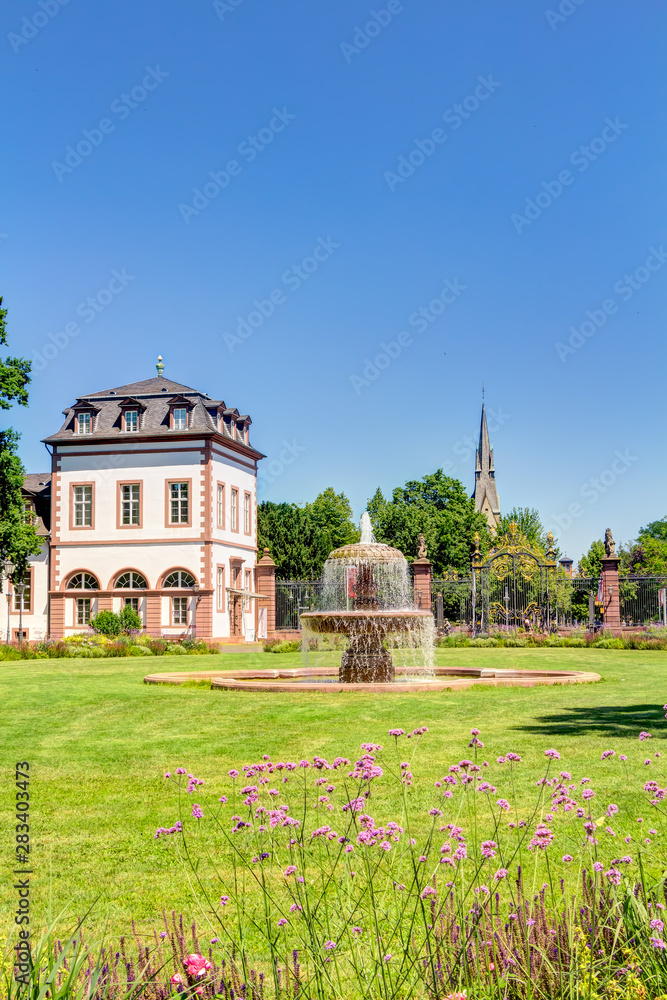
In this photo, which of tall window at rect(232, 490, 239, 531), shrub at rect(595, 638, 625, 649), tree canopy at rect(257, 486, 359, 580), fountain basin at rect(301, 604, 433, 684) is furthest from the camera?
tree canopy at rect(257, 486, 359, 580)

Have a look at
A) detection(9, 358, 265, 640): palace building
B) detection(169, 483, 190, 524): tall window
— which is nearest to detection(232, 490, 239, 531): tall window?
detection(9, 358, 265, 640): palace building

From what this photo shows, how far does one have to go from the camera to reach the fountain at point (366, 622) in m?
16.7

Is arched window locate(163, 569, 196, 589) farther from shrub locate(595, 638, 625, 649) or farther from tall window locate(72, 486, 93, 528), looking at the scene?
shrub locate(595, 638, 625, 649)

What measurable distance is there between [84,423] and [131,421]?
240 cm

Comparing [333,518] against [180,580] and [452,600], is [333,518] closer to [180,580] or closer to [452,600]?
[452,600]

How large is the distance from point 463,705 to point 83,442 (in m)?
33.7

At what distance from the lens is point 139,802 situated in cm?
689

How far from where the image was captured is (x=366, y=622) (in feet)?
54.9

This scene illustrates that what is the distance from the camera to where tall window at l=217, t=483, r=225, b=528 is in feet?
141

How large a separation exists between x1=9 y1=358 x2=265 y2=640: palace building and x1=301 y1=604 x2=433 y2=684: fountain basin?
24.2m

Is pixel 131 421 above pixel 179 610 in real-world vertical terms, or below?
above

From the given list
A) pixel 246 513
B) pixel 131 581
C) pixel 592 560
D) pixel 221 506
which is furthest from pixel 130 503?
pixel 592 560

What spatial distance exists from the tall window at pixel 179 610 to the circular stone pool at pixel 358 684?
2076cm

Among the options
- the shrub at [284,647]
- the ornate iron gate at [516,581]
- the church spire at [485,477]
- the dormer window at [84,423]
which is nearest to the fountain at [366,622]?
the shrub at [284,647]
